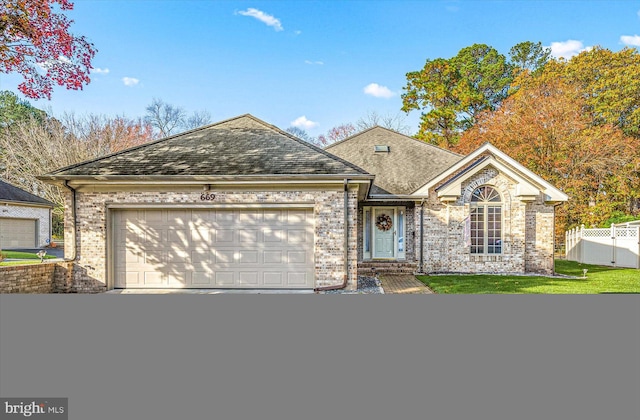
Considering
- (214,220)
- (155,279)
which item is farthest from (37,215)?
(214,220)

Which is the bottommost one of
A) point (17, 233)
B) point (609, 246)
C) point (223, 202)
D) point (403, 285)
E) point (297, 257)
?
point (403, 285)

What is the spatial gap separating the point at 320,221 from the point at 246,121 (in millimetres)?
5126

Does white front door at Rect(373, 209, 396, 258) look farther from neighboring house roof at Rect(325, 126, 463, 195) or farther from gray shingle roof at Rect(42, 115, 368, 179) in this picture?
gray shingle roof at Rect(42, 115, 368, 179)

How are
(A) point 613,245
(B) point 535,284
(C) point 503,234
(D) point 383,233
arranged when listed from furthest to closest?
(A) point 613,245 < (D) point 383,233 < (C) point 503,234 < (B) point 535,284

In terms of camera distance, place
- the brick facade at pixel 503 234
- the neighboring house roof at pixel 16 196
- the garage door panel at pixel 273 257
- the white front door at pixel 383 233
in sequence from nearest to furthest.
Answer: the garage door panel at pixel 273 257
the brick facade at pixel 503 234
the white front door at pixel 383 233
the neighboring house roof at pixel 16 196

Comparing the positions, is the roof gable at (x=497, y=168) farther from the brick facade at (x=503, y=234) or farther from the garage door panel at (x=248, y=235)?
the garage door panel at (x=248, y=235)

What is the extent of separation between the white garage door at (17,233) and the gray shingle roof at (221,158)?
48.9 feet

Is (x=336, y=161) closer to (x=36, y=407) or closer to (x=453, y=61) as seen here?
(x=36, y=407)

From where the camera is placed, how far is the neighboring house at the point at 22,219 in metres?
19.7

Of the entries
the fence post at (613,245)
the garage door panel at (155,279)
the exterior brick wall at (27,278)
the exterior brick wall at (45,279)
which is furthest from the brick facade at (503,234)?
the exterior brick wall at (27,278)

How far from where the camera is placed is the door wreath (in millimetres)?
13914

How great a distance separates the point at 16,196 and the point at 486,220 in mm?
24412

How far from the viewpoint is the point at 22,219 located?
20.6m

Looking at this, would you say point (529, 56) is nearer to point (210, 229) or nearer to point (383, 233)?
point (383, 233)
